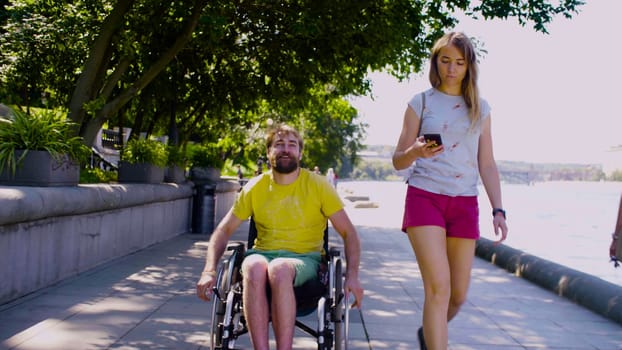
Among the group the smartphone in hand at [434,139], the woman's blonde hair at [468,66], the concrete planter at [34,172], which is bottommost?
the concrete planter at [34,172]

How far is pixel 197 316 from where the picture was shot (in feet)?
19.8

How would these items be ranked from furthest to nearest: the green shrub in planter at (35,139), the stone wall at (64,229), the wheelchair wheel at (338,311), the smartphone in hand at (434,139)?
1. the green shrub in planter at (35,139)
2. the stone wall at (64,229)
3. the wheelchair wheel at (338,311)
4. the smartphone in hand at (434,139)

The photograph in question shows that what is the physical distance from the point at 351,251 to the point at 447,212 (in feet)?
1.88

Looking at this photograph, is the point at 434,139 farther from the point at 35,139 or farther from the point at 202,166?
the point at 202,166

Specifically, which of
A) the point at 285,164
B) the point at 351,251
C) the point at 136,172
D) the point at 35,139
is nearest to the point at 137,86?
the point at 136,172

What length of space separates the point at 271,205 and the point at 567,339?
273cm

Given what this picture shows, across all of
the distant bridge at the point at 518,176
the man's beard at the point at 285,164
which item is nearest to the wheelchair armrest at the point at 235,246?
the man's beard at the point at 285,164

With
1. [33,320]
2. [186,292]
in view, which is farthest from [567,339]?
[33,320]

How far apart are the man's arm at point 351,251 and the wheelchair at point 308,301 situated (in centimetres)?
6

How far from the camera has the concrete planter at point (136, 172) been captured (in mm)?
11789

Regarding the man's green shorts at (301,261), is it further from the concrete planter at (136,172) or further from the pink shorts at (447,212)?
the concrete planter at (136,172)

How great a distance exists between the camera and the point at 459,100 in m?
4.12

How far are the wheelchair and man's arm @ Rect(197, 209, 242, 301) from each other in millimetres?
47

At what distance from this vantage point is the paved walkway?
516 cm
